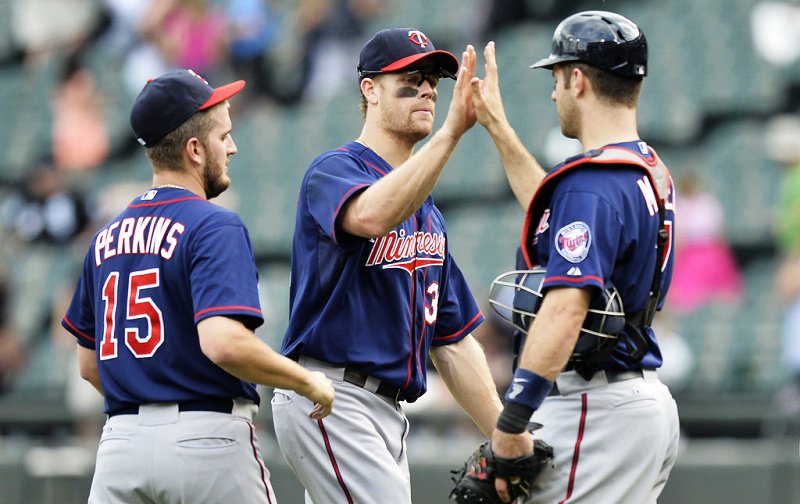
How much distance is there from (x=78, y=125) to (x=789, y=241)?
7972mm

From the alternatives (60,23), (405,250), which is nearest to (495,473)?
(405,250)

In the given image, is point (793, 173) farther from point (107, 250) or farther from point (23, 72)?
point (23, 72)

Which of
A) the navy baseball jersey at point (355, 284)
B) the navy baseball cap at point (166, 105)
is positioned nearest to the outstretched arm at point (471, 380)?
the navy baseball jersey at point (355, 284)

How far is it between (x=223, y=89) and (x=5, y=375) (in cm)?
810

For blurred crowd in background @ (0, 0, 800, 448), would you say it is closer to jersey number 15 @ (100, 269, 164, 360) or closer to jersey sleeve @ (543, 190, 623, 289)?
jersey number 15 @ (100, 269, 164, 360)

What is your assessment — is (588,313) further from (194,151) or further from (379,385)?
(194,151)

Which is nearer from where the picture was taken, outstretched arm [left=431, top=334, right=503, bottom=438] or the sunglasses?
the sunglasses

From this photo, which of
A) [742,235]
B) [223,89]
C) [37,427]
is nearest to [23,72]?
[37,427]

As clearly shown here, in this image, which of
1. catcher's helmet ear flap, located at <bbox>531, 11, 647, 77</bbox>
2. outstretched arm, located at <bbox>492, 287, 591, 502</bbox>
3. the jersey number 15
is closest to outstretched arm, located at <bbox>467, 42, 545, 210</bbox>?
catcher's helmet ear flap, located at <bbox>531, 11, 647, 77</bbox>

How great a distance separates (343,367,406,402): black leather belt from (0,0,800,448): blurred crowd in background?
431cm

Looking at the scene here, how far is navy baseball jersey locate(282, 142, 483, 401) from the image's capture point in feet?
14.4

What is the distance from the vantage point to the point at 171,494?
4.11m

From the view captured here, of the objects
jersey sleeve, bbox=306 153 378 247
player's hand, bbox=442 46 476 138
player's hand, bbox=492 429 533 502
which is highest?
player's hand, bbox=442 46 476 138

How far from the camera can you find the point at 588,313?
404 centimetres
